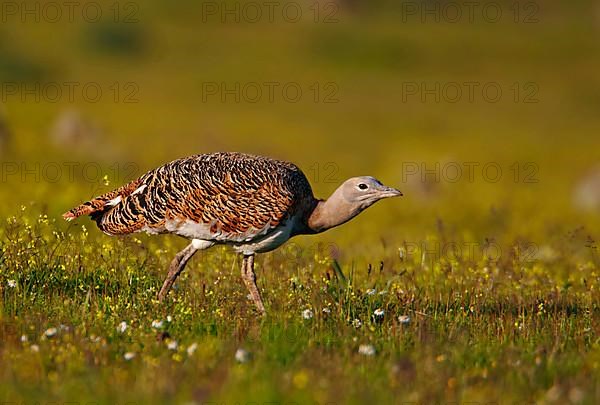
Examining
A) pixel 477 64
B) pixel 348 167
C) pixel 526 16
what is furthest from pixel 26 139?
pixel 526 16

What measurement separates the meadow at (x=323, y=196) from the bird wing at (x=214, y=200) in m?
0.36

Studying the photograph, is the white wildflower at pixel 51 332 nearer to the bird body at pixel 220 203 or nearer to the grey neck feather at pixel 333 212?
the bird body at pixel 220 203

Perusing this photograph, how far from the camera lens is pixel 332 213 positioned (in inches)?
325

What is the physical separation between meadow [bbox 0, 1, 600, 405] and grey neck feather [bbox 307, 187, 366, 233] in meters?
0.39

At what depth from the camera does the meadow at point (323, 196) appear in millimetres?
5902

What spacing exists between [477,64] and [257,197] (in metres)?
37.9

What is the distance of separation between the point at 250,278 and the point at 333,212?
90 centimetres

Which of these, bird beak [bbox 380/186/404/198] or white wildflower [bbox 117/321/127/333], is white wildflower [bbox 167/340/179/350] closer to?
white wildflower [bbox 117/321/127/333]

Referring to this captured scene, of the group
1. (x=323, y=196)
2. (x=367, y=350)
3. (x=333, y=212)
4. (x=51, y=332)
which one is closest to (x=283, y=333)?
(x=367, y=350)

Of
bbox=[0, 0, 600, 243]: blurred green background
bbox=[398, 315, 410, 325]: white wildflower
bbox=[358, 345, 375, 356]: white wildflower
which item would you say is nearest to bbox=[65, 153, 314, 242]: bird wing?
bbox=[398, 315, 410, 325]: white wildflower

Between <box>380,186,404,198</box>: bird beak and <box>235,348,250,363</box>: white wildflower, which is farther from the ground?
<box>380,186,404,198</box>: bird beak

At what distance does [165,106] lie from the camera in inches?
1304

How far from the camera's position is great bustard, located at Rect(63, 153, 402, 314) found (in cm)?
796

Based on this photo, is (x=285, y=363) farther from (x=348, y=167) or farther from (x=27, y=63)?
(x=27, y=63)
